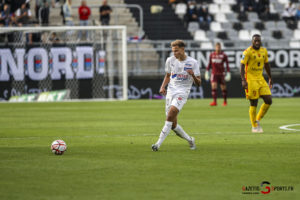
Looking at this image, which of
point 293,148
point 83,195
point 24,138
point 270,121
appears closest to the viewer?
point 83,195

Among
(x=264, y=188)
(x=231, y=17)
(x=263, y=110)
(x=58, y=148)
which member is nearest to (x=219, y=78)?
(x=263, y=110)

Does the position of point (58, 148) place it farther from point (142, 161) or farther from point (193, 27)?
point (193, 27)

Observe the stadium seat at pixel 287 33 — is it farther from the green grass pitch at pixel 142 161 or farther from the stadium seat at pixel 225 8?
the green grass pitch at pixel 142 161

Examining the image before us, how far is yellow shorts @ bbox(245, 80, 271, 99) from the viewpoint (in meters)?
14.6

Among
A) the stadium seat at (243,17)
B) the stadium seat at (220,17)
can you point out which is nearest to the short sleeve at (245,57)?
the stadium seat at (220,17)

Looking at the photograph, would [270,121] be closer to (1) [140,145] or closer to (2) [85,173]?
(1) [140,145]

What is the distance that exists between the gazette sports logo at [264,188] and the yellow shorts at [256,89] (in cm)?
700

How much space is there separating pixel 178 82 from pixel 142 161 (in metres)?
2.16

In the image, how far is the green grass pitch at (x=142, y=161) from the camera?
744 centimetres

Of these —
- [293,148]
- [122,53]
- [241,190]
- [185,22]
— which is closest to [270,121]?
[293,148]

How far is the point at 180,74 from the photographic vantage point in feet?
37.7

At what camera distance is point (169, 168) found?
359 inches

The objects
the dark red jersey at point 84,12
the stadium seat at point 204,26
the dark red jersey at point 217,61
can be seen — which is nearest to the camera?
the dark red jersey at point 217,61

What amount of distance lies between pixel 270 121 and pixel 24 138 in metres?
7.13
